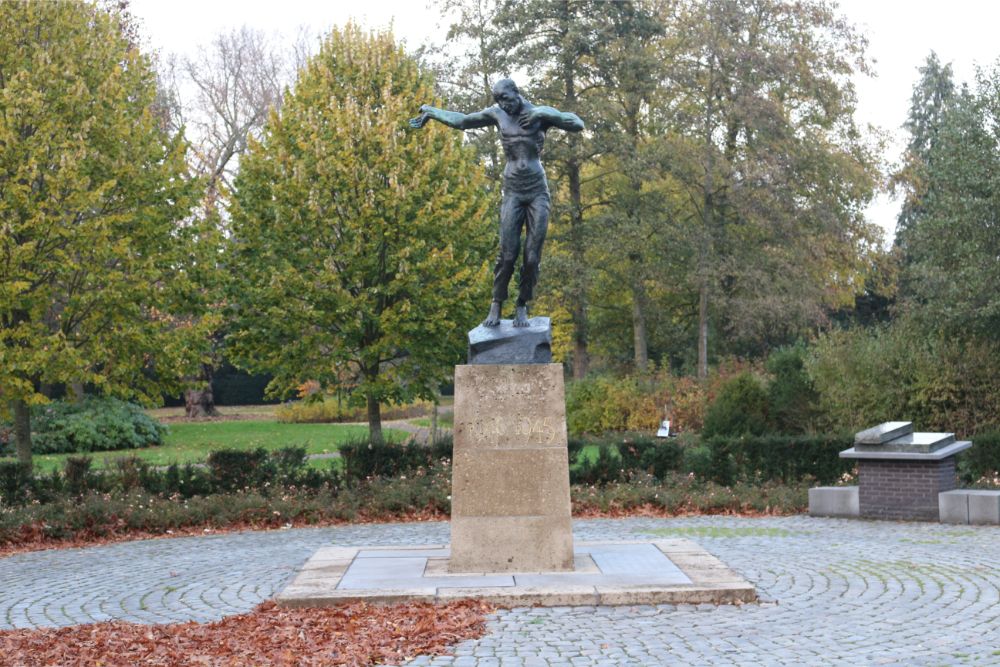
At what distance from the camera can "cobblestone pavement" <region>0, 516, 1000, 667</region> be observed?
743cm

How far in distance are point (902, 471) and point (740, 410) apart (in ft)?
30.9

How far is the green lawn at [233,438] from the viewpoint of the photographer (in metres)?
26.1

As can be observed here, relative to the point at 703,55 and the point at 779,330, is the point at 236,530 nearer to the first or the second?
the point at 703,55

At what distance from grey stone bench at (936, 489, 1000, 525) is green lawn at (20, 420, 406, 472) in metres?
12.9

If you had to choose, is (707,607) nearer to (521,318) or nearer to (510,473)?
(510,473)

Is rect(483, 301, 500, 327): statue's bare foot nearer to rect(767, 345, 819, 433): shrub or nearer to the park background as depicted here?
the park background

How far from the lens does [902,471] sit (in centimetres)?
1474

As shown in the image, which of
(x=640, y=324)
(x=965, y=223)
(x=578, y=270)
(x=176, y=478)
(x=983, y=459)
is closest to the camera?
(x=176, y=478)

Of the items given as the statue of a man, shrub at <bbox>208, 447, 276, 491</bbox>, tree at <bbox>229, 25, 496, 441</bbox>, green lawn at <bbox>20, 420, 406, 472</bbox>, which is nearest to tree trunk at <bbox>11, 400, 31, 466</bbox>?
shrub at <bbox>208, 447, 276, 491</bbox>

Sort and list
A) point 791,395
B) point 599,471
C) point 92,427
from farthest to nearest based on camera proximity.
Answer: point 92,427 → point 791,395 → point 599,471

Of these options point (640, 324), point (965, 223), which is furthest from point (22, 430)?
point (640, 324)

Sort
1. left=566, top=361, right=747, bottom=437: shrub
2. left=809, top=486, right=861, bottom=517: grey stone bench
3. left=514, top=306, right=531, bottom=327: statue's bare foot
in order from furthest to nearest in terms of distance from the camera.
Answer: left=566, top=361, right=747, bottom=437: shrub
left=809, top=486, right=861, bottom=517: grey stone bench
left=514, top=306, right=531, bottom=327: statue's bare foot

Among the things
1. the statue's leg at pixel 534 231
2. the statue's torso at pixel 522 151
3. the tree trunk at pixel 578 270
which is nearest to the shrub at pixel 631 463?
the statue's leg at pixel 534 231

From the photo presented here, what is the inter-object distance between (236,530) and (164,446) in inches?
603
